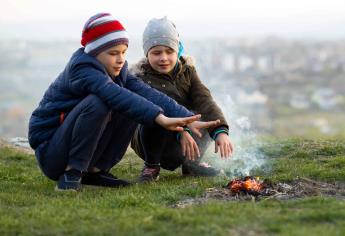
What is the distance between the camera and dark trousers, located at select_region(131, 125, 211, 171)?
869 centimetres

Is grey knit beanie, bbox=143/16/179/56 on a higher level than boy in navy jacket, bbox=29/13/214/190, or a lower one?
higher

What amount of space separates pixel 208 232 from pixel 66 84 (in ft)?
10.1

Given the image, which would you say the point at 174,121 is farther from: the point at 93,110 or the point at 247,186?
the point at 247,186

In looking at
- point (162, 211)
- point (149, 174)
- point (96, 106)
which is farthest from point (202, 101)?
point (162, 211)

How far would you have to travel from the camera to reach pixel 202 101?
8.90 meters

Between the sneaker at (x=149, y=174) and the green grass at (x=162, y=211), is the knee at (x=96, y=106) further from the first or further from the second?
the sneaker at (x=149, y=174)

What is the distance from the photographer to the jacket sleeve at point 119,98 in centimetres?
741

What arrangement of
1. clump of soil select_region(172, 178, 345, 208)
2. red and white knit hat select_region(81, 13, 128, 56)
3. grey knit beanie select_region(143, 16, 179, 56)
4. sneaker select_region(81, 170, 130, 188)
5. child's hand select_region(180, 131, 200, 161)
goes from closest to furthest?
clump of soil select_region(172, 178, 345, 208), child's hand select_region(180, 131, 200, 161), red and white knit hat select_region(81, 13, 128, 56), sneaker select_region(81, 170, 130, 188), grey knit beanie select_region(143, 16, 179, 56)

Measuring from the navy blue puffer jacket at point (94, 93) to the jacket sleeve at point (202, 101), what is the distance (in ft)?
3.04

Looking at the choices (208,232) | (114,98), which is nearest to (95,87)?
(114,98)

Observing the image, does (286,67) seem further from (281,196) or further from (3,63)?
(281,196)

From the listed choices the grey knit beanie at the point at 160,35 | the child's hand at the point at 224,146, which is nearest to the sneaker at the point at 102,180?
the child's hand at the point at 224,146

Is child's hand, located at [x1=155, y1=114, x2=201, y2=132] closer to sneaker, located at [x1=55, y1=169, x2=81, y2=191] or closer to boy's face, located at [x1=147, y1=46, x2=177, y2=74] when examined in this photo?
sneaker, located at [x1=55, y1=169, x2=81, y2=191]

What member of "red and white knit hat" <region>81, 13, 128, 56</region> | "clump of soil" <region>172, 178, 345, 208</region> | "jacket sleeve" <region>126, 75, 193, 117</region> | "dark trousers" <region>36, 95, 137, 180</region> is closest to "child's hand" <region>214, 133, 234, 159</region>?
"jacket sleeve" <region>126, 75, 193, 117</region>
